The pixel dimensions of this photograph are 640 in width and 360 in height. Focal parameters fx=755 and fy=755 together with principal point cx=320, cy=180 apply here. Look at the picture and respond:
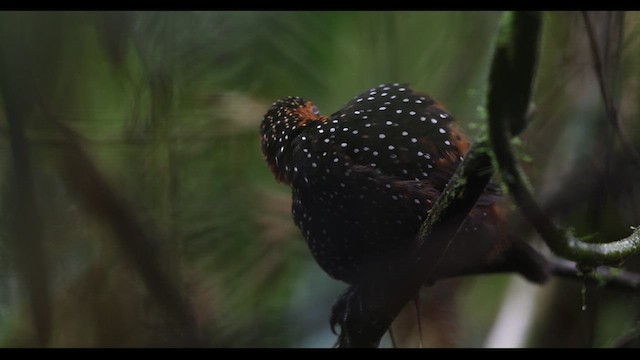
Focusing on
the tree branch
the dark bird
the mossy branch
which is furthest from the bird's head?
the mossy branch

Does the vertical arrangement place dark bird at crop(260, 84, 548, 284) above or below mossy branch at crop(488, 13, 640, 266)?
below

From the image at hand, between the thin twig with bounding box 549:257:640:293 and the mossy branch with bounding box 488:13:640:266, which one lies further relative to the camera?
the thin twig with bounding box 549:257:640:293

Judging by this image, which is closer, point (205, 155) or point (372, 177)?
point (372, 177)

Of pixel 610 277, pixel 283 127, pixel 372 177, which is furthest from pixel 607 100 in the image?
pixel 283 127

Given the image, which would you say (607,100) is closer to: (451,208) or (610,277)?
(610,277)

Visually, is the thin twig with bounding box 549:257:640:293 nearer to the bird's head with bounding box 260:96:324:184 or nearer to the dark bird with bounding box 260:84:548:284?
the dark bird with bounding box 260:84:548:284
